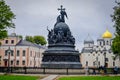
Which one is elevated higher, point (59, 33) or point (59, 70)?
point (59, 33)

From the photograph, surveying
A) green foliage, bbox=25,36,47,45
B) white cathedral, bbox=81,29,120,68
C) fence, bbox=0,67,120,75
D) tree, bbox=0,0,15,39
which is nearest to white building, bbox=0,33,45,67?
green foliage, bbox=25,36,47,45

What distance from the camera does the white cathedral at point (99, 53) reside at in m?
114

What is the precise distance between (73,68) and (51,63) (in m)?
3.69

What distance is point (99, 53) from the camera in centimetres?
11806

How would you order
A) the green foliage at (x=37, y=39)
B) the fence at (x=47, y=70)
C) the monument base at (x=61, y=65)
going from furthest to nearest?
1. the green foliage at (x=37, y=39)
2. the monument base at (x=61, y=65)
3. the fence at (x=47, y=70)

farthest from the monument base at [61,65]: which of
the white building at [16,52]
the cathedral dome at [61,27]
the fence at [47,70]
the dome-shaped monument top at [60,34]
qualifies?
the white building at [16,52]

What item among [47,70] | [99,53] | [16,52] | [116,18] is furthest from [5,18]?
[99,53]

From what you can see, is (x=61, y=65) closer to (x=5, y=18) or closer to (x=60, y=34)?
(x=60, y=34)

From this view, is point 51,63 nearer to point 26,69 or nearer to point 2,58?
point 26,69

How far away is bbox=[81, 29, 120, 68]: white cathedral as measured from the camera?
11388 centimetres

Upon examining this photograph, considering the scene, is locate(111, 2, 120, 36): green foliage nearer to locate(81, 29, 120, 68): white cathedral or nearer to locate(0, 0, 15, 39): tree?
locate(0, 0, 15, 39): tree

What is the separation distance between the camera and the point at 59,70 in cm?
4097

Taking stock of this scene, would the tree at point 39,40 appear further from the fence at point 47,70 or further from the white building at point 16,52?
the fence at point 47,70

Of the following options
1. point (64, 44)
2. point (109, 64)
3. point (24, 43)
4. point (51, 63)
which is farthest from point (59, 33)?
point (109, 64)
